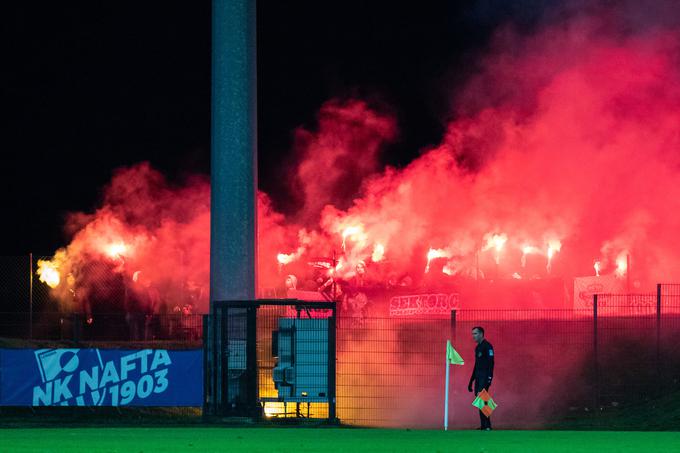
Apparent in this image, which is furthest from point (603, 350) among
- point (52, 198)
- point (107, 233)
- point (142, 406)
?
point (52, 198)

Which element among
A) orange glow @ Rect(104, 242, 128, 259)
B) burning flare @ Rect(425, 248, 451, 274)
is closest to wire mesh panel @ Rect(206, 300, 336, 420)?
orange glow @ Rect(104, 242, 128, 259)

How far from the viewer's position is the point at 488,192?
157 ft

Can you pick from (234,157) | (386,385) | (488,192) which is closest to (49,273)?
(234,157)

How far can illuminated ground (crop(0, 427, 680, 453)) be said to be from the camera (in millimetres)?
12234

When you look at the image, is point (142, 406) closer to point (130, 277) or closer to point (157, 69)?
point (130, 277)

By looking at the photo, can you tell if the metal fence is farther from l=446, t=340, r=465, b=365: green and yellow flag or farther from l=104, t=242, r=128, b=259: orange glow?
l=104, t=242, r=128, b=259: orange glow

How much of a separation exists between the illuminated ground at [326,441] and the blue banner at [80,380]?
4.30 meters

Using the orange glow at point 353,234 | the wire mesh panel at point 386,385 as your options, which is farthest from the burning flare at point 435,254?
the wire mesh panel at point 386,385

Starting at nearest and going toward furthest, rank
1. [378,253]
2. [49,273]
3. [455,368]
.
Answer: [455,368], [49,273], [378,253]

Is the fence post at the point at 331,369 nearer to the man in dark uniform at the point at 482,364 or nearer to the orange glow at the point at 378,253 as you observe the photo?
the man in dark uniform at the point at 482,364

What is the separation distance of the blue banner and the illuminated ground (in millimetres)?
4298

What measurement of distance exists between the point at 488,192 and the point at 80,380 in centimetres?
3142

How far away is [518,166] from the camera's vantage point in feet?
156

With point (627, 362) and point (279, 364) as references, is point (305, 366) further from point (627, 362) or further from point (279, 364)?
point (627, 362)
